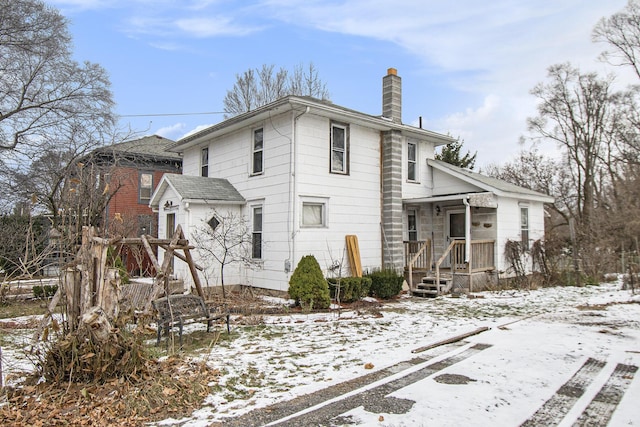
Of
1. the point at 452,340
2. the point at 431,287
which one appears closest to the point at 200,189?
the point at 431,287

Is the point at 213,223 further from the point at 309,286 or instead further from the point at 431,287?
Answer: the point at 431,287

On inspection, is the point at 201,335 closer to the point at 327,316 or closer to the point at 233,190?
the point at 327,316

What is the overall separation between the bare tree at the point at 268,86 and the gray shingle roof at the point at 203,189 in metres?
19.0

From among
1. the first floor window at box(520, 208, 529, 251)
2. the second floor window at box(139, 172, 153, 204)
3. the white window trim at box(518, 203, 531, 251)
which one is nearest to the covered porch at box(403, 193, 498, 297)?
the white window trim at box(518, 203, 531, 251)

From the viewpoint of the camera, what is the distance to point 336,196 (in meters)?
13.1

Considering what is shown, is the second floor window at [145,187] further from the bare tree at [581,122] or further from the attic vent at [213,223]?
the bare tree at [581,122]

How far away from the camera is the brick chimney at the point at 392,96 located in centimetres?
1492

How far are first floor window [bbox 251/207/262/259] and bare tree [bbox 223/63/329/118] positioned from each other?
20096 mm

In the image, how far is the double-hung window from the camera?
13164 mm

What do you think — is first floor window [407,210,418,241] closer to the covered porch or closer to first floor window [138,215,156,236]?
the covered porch

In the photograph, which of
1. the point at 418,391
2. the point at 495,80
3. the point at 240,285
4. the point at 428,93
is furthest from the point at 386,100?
the point at 418,391

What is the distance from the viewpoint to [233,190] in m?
14.1

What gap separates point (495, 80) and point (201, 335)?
1378 centimetres

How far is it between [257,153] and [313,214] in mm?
2735
